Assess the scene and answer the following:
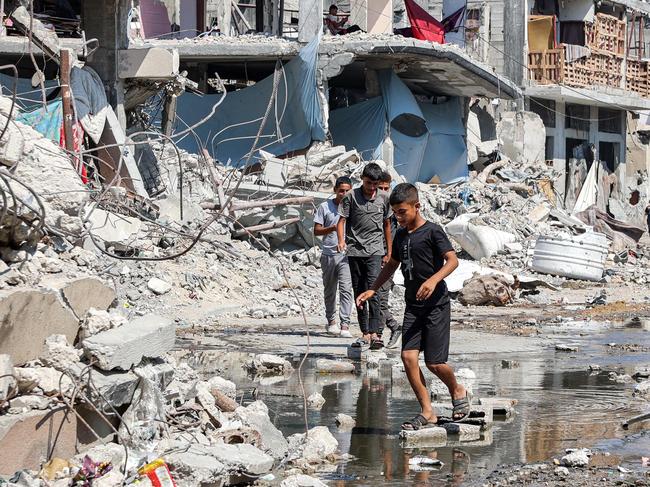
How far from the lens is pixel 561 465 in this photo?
6551 millimetres

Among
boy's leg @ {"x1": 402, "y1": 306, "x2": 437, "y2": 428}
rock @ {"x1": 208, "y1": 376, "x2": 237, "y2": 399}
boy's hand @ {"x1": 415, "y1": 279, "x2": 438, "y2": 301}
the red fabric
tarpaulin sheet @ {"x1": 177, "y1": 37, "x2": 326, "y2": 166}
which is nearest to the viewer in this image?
boy's hand @ {"x1": 415, "y1": 279, "x2": 438, "y2": 301}

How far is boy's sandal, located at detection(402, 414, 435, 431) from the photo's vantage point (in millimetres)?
7266

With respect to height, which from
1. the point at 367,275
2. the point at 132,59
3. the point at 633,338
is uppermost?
the point at 132,59

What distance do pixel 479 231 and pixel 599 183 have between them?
62.3 ft

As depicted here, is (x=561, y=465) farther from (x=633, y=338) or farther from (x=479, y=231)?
(x=479, y=231)

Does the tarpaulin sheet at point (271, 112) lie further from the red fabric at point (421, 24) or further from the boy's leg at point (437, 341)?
the boy's leg at point (437, 341)

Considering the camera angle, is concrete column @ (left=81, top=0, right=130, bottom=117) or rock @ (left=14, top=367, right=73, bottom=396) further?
concrete column @ (left=81, top=0, right=130, bottom=117)

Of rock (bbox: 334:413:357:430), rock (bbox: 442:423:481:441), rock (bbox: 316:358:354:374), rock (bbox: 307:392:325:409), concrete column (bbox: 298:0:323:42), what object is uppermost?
concrete column (bbox: 298:0:323:42)

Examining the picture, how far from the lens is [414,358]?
743 centimetres

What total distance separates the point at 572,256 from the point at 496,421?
46.6 ft

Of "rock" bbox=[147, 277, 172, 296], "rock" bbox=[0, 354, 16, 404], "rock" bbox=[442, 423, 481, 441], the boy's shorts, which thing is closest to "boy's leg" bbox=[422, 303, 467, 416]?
the boy's shorts

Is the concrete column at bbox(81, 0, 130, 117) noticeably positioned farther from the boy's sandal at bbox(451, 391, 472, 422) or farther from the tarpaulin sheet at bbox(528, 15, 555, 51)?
the tarpaulin sheet at bbox(528, 15, 555, 51)

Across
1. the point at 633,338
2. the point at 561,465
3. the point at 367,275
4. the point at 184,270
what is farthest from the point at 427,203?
the point at 561,465

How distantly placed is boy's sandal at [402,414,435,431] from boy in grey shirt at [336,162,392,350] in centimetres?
352
